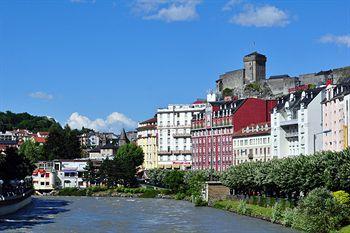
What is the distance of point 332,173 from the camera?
66312 mm

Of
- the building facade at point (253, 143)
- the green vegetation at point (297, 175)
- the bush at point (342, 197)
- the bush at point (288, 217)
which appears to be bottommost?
the bush at point (288, 217)

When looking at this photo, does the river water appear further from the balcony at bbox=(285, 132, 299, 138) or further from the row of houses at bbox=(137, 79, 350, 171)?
the balcony at bbox=(285, 132, 299, 138)

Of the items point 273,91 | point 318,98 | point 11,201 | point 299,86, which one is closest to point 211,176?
point 318,98

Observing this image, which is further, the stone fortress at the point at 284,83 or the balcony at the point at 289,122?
the stone fortress at the point at 284,83

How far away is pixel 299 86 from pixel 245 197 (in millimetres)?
75210

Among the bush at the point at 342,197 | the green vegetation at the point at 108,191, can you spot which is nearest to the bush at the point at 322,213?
the bush at the point at 342,197

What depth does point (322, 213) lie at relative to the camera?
59.9m

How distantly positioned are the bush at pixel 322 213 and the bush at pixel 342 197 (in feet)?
1.86

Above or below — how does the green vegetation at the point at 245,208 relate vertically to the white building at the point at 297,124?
below

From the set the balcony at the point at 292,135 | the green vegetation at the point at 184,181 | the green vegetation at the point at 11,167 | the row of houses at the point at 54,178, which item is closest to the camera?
the green vegetation at the point at 184,181

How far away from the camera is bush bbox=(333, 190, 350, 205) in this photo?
6100 centimetres

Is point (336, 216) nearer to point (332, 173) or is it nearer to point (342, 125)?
point (332, 173)

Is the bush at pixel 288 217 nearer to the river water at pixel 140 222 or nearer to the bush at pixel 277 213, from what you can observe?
the river water at pixel 140 222

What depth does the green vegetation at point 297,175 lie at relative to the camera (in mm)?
65894
